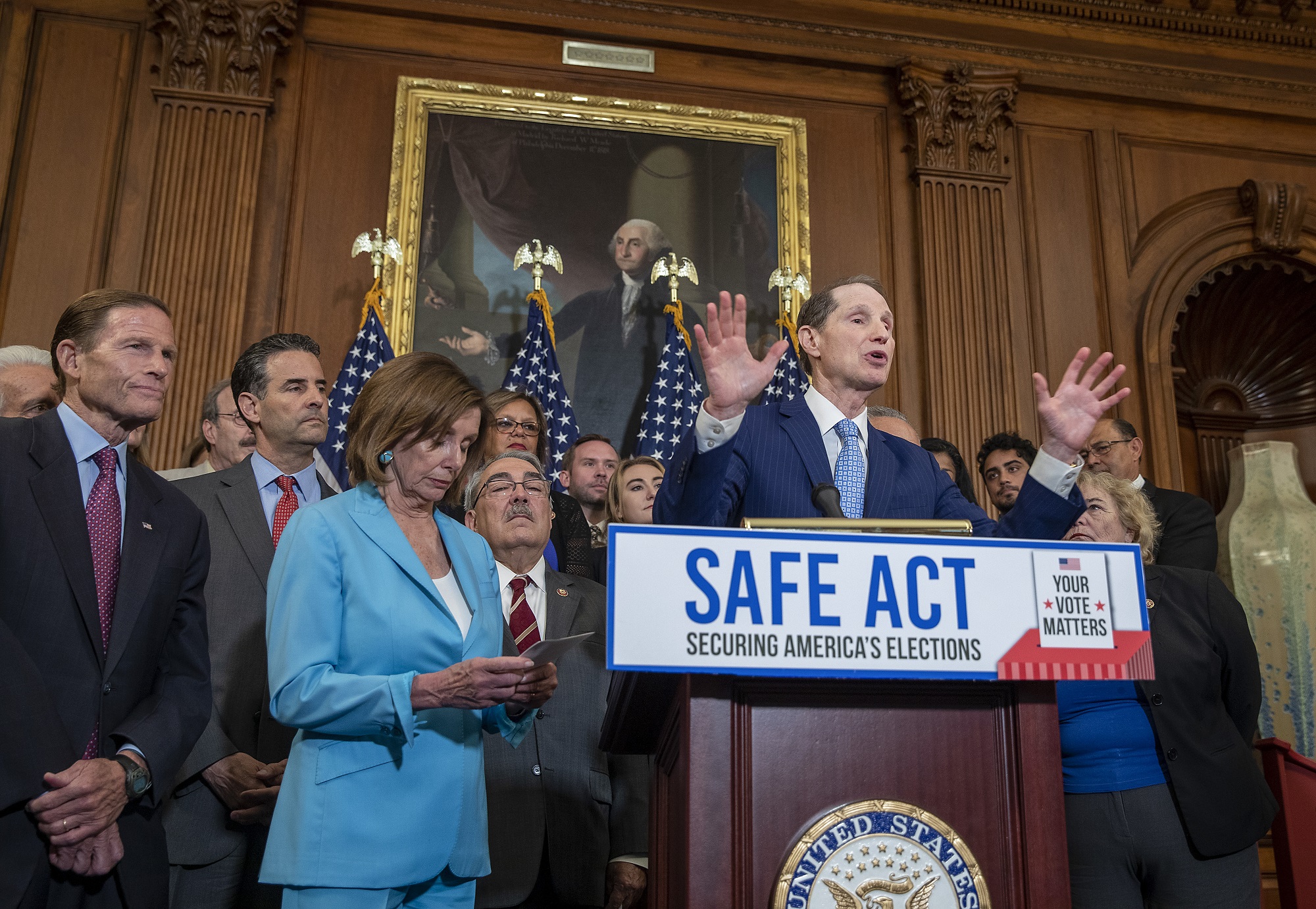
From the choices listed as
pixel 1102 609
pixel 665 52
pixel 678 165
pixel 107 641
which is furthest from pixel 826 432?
→ pixel 665 52

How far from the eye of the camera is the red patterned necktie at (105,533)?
2361mm

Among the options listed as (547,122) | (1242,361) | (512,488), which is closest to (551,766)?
(512,488)

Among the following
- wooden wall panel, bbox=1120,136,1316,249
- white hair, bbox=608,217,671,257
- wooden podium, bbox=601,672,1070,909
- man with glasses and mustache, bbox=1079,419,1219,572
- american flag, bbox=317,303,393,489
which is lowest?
wooden podium, bbox=601,672,1070,909

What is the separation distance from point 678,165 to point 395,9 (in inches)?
69.4

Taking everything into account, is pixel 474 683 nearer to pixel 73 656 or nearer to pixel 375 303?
pixel 73 656

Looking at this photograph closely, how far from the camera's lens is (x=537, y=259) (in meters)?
6.23

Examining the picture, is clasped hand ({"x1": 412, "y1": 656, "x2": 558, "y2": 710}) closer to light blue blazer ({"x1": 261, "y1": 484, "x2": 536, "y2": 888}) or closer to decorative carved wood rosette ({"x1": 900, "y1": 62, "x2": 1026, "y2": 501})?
light blue blazer ({"x1": 261, "y1": 484, "x2": 536, "y2": 888})

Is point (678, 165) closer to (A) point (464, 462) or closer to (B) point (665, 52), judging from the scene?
(B) point (665, 52)

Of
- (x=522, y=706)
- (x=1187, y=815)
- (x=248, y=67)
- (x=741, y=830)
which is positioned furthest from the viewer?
(x=248, y=67)

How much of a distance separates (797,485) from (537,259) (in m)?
4.06

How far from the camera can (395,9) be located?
257 inches

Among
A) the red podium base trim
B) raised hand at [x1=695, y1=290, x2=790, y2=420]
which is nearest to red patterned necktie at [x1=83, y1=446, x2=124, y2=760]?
raised hand at [x1=695, y1=290, x2=790, y2=420]

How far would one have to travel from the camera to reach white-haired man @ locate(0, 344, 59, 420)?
11.7 feet

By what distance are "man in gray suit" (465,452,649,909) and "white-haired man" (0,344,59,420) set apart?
133cm
